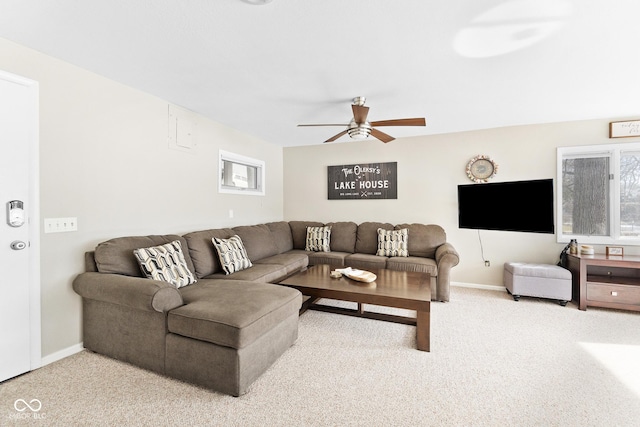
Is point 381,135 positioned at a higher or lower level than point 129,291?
higher

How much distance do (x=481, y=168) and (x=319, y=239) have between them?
274 centimetres

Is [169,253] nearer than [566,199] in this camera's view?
Yes

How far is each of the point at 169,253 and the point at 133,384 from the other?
104cm

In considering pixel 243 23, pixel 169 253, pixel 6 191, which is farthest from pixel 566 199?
pixel 6 191

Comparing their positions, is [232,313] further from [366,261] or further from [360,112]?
[366,261]

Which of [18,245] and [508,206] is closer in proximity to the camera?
[18,245]

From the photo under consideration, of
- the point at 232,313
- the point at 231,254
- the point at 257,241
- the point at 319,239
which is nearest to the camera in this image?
the point at 232,313

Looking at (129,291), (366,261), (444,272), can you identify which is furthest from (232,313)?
(444,272)

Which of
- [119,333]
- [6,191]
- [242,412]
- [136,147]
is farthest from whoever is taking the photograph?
[136,147]

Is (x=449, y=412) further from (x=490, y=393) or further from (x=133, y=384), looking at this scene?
(x=133, y=384)

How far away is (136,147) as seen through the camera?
278 centimetres

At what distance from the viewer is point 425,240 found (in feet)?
13.5

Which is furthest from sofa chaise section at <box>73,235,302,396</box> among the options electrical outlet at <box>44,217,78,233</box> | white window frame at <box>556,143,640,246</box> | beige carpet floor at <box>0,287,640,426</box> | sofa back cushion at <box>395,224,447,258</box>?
white window frame at <box>556,143,640,246</box>

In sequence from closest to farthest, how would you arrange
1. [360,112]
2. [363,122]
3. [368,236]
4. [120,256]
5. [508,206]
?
[120,256]
[360,112]
[363,122]
[508,206]
[368,236]
